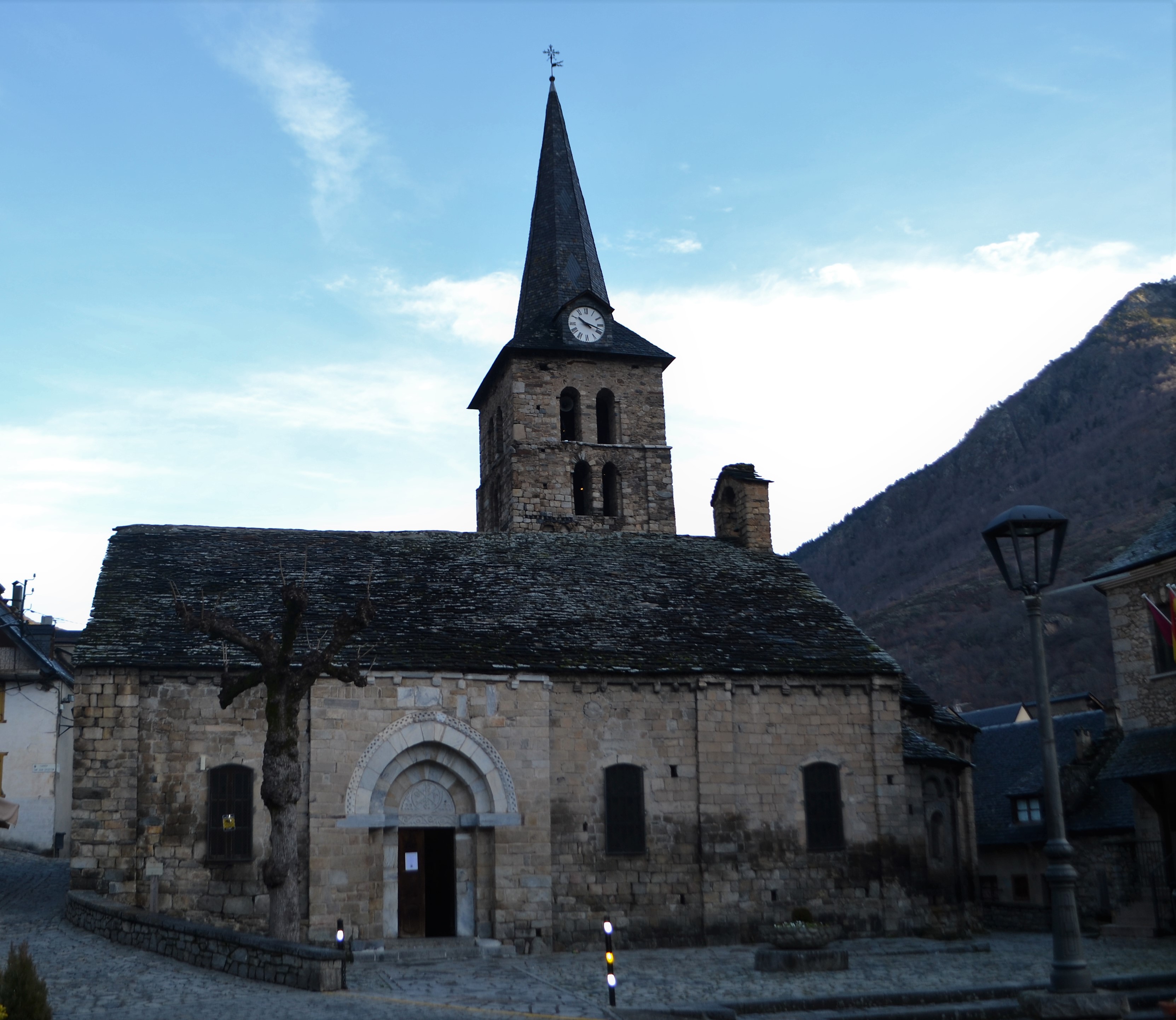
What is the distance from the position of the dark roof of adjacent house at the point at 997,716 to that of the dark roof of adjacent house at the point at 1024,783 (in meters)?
12.7

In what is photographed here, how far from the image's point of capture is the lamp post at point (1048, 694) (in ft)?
41.4

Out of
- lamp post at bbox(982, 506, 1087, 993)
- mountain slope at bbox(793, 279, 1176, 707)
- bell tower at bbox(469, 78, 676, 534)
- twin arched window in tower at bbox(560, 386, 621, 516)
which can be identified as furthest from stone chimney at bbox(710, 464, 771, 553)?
mountain slope at bbox(793, 279, 1176, 707)

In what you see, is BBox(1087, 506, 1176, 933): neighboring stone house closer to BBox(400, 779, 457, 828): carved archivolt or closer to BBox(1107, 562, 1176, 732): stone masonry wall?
BBox(1107, 562, 1176, 732): stone masonry wall

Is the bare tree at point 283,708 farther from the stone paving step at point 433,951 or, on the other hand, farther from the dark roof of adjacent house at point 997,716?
the dark roof of adjacent house at point 997,716

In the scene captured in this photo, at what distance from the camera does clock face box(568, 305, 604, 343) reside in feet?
127

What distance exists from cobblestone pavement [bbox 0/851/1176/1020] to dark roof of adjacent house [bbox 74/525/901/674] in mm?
5848

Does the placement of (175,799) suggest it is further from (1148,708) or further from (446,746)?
(1148,708)

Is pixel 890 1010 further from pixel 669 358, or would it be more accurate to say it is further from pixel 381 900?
pixel 669 358

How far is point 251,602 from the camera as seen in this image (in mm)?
25547

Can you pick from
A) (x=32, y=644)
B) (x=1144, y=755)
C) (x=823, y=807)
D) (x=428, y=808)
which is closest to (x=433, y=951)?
(x=428, y=808)

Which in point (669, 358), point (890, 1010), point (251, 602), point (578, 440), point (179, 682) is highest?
point (669, 358)

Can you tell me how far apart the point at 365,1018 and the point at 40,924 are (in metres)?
10.1

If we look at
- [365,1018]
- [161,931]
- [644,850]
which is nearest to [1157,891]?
[644,850]

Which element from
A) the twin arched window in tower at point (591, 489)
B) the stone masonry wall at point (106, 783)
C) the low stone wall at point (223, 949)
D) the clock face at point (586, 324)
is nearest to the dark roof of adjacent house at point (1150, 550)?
the twin arched window in tower at point (591, 489)
